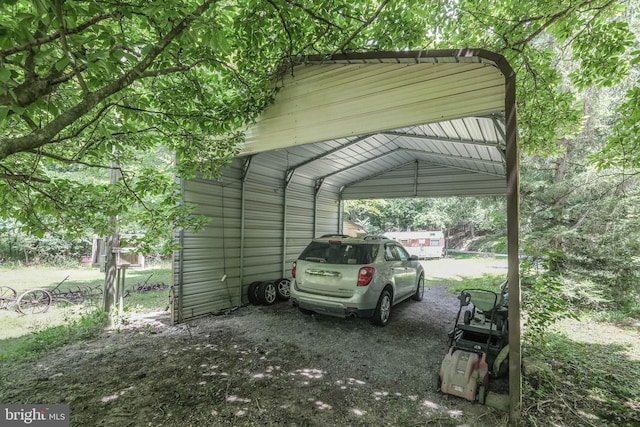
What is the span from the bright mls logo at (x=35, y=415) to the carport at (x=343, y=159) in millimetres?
2564

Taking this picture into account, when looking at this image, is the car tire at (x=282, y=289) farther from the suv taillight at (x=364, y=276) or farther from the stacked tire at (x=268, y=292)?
the suv taillight at (x=364, y=276)

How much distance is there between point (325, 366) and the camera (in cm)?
380

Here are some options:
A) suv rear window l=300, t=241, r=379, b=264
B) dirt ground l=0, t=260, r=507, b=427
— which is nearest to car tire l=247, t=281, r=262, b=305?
dirt ground l=0, t=260, r=507, b=427

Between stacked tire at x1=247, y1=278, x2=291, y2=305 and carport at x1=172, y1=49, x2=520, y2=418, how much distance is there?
25 centimetres

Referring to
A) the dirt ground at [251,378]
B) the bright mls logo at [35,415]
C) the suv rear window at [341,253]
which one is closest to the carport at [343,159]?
the dirt ground at [251,378]

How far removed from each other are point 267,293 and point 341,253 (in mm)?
2810

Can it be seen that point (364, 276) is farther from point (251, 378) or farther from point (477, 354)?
point (251, 378)

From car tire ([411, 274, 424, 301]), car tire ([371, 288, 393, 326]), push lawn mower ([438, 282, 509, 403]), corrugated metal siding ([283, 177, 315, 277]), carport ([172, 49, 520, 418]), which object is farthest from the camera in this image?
corrugated metal siding ([283, 177, 315, 277])

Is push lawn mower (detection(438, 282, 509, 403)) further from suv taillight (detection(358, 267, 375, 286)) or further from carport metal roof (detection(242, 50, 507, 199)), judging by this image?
carport metal roof (detection(242, 50, 507, 199))

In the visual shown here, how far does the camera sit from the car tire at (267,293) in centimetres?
689

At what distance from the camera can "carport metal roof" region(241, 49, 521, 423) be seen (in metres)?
2.83

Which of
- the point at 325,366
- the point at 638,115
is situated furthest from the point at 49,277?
the point at 638,115

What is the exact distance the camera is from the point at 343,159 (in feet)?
27.2

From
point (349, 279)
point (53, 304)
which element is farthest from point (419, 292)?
point (53, 304)
